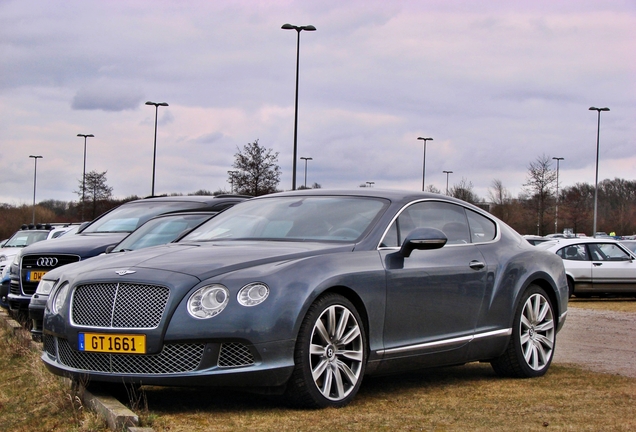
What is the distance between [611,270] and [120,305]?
58.4 feet

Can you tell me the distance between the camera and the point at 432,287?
6.64 m

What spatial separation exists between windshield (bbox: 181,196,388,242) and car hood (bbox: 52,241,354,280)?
0.24m

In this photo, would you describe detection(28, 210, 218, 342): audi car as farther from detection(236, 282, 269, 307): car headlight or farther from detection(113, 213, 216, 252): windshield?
detection(236, 282, 269, 307): car headlight

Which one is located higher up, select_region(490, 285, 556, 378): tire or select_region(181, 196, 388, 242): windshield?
select_region(181, 196, 388, 242): windshield

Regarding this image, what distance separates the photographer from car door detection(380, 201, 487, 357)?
20.8 ft

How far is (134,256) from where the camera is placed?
616cm

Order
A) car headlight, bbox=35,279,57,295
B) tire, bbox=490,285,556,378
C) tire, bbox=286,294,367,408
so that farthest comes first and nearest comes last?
car headlight, bbox=35,279,57,295 < tire, bbox=490,285,556,378 < tire, bbox=286,294,367,408

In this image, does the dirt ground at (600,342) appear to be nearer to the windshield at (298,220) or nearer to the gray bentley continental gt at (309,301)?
the gray bentley continental gt at (309,301)

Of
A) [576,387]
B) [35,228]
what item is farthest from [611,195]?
[576,387]

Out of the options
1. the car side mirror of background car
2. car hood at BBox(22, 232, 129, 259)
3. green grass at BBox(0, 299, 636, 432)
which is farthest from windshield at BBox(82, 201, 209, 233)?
the car side mirror of background car

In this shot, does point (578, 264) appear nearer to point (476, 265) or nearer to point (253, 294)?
point (476, 265)

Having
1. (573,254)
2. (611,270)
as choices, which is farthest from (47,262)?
(611,270)

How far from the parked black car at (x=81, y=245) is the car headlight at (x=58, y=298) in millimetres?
4710

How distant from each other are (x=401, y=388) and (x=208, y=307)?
2.07 meters
